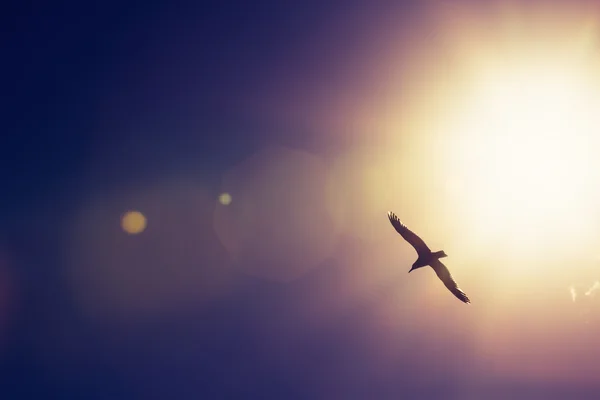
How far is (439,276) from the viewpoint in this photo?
135ft

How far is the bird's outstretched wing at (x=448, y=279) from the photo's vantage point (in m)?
39.8

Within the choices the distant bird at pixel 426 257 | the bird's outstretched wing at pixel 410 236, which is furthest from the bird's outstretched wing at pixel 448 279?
the bird's outstretched wing at pixel 410 236

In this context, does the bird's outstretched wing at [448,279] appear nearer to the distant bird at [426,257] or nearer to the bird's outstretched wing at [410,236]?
the distant bird at [426,257]

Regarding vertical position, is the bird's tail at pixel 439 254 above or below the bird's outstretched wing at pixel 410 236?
below

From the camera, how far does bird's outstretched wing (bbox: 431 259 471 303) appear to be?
130ft

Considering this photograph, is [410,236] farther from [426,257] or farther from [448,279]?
[448,279]

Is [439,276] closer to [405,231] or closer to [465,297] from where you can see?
[465,297]

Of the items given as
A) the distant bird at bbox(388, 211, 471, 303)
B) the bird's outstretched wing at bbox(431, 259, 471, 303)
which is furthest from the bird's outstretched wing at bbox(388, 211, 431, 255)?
the bird's outstretched wing at bbox(431, 259, 471, 303)

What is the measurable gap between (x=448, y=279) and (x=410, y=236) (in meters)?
5.54

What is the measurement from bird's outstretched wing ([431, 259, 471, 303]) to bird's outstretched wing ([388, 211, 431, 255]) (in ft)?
5.33

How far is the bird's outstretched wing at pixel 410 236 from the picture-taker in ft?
127

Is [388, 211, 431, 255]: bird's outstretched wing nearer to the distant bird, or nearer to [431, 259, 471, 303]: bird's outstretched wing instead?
the distant bird

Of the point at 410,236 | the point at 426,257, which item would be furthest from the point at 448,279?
the point at 410,236

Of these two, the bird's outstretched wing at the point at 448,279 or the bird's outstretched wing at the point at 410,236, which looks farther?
the bird's outstretched wing at the point at 448,279
